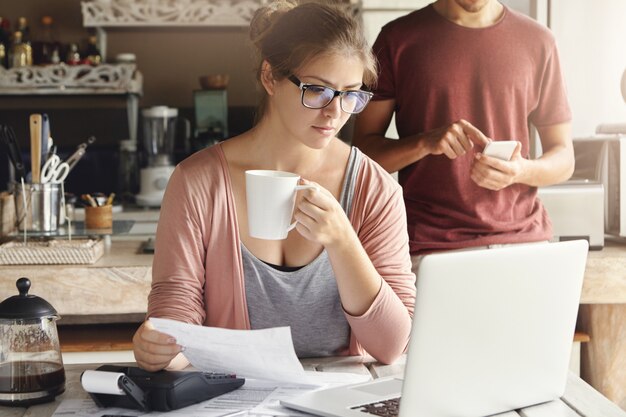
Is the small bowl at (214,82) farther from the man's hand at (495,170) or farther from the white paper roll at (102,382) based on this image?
the white paper roll at (102,382)

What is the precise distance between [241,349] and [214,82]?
108 inches

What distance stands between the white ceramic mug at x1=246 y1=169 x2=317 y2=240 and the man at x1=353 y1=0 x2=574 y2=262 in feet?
3.16

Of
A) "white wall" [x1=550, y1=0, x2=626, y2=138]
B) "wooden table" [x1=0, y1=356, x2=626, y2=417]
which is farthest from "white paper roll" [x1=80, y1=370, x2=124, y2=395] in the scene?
"white wall" [x1=550, y1=0, x2=626, y2=138]

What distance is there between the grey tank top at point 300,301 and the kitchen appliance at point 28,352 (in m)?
0.36

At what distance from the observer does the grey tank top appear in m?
1.52

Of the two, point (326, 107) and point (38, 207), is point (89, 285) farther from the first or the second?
point (326, 107)

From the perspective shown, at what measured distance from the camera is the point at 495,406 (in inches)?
45.8

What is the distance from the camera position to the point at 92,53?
3877mm

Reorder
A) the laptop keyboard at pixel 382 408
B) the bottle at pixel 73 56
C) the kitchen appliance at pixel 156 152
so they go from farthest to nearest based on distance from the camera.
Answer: the bottle at pixel 73 56
the kitchen appliance at pixel 156 152
the laptop keyboard at pixel 382 408

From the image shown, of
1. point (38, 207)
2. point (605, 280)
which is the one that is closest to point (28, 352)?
point (38, 207)

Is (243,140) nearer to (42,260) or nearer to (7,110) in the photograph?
(42,260)

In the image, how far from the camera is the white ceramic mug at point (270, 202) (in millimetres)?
1226

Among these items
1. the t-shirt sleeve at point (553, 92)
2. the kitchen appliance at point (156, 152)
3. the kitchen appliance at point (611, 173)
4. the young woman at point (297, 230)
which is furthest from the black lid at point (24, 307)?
the kitchen appliance at point (156, 152)

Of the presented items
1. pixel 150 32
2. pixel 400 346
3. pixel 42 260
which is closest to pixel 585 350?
pixel 400 346
